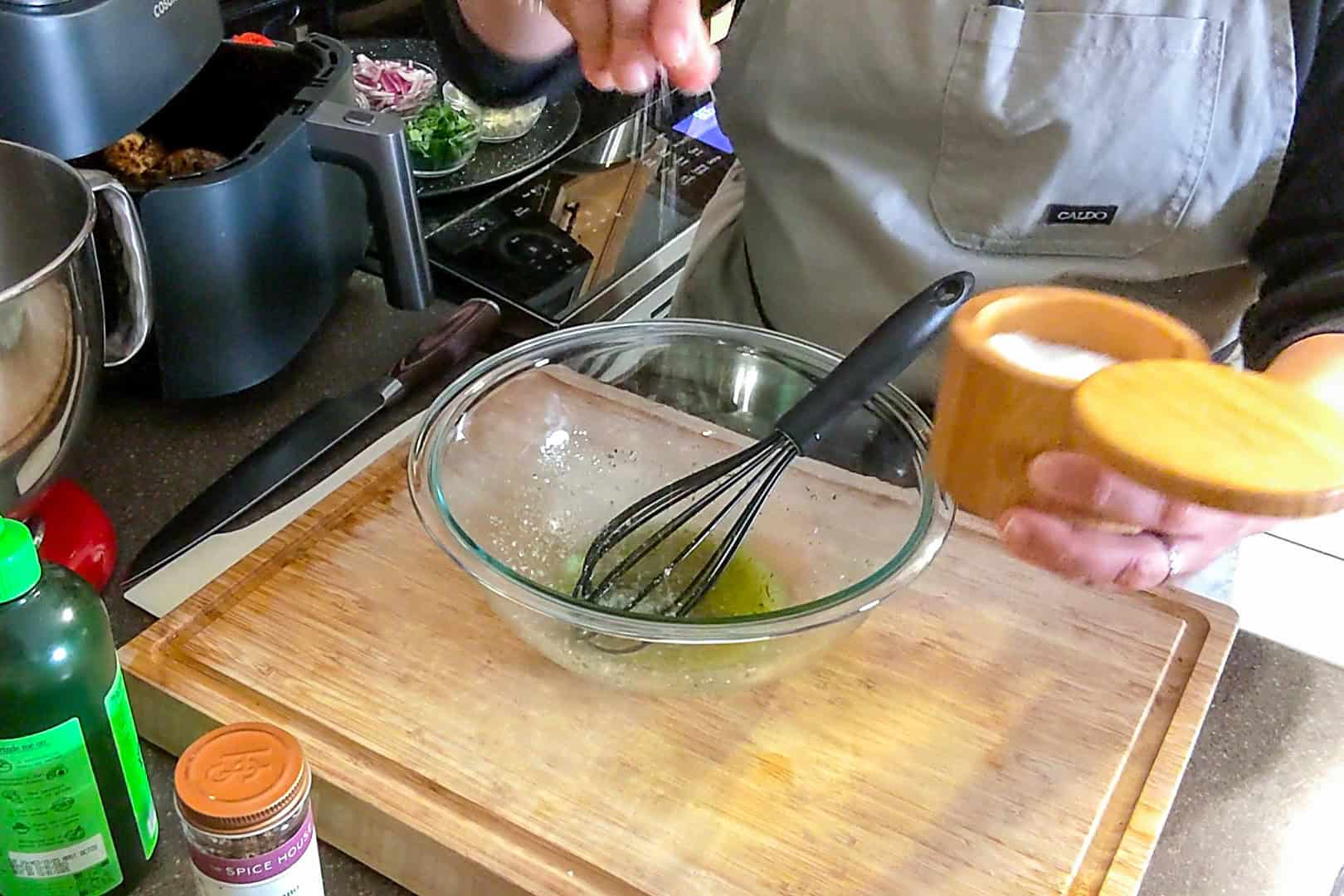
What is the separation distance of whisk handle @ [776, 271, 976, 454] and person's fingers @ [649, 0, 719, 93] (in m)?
0.15

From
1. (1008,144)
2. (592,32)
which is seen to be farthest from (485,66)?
(1008,144)

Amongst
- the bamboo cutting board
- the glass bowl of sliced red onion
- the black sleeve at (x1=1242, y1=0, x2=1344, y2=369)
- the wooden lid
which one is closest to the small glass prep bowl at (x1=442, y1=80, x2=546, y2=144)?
the glass bowl of sliced red onion

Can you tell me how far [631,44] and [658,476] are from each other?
243 mm

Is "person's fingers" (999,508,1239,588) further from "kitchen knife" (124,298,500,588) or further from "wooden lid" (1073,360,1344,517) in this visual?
"kitchen knife" (124,298,500,588)

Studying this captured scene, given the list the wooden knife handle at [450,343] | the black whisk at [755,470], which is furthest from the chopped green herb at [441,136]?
the black whisk at [755,470]

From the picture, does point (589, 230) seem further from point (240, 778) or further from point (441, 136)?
point (240, 778)

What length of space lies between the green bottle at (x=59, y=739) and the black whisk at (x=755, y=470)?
0.72ft

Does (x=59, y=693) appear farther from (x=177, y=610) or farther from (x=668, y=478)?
(x=668, y=478)

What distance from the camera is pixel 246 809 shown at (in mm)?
415

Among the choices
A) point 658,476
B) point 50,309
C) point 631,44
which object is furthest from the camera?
point 658,476

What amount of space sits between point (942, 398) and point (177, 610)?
14.9 inches

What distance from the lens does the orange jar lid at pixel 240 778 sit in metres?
0.41

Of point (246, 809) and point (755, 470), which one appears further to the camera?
point (755, 470)

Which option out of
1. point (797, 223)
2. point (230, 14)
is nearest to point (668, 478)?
point (797, 223)
